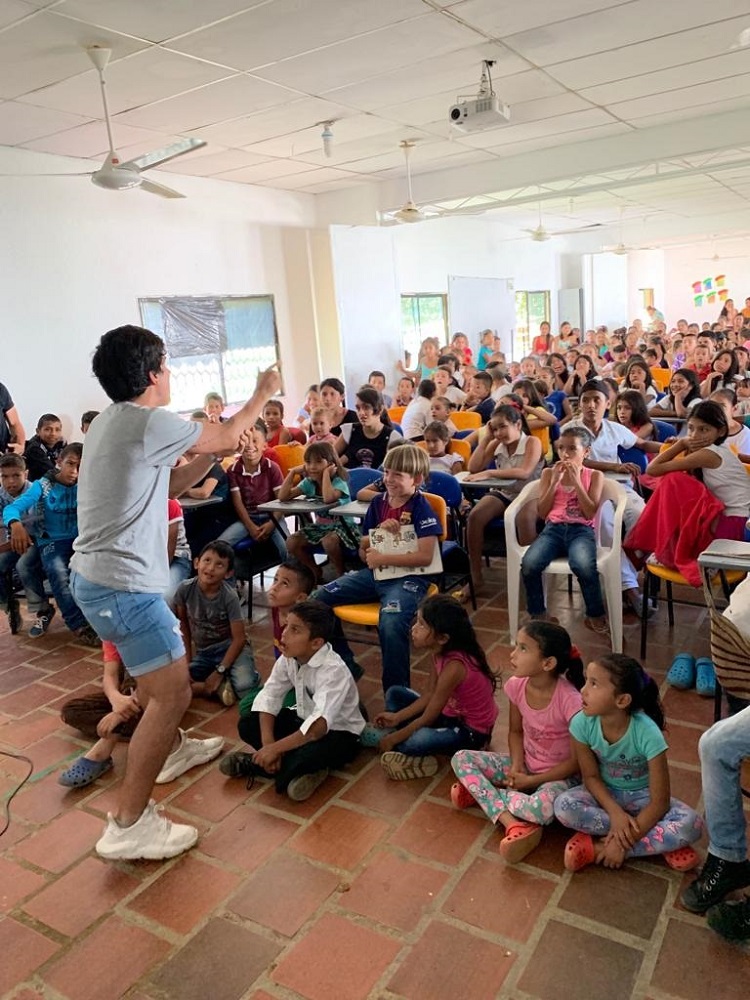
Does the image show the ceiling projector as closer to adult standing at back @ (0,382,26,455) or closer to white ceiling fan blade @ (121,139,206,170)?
white ceiling fan blade @ (121,139,206,170)

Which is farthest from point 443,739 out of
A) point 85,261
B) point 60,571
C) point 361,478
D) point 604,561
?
point 85,261

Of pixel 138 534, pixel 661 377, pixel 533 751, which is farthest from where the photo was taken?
pixel 661 377

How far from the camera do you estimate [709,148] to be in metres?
6.81

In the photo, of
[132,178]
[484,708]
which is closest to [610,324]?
[132,178]

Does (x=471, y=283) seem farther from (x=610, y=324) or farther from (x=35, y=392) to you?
(x=35, y=392)

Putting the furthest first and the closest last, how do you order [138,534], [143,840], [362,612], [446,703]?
[362,612], [446,703], [143,840], [138,534]

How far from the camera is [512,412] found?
425cm

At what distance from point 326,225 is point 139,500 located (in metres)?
7.64

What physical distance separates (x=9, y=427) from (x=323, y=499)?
2.99 m

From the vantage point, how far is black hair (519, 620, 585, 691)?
2.23 m

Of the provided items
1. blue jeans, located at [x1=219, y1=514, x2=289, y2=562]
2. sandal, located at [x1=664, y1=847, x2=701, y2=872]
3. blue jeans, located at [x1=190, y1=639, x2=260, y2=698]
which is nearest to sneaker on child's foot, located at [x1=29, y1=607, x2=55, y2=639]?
blue jeans, located at [x1=219, y1=514, x2=289, y2=562]

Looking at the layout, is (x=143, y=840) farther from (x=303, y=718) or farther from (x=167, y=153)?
(x=167, y=153)

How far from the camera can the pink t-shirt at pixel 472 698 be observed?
99.7 inches

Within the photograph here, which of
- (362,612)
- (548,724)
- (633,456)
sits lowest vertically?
(548,724)
